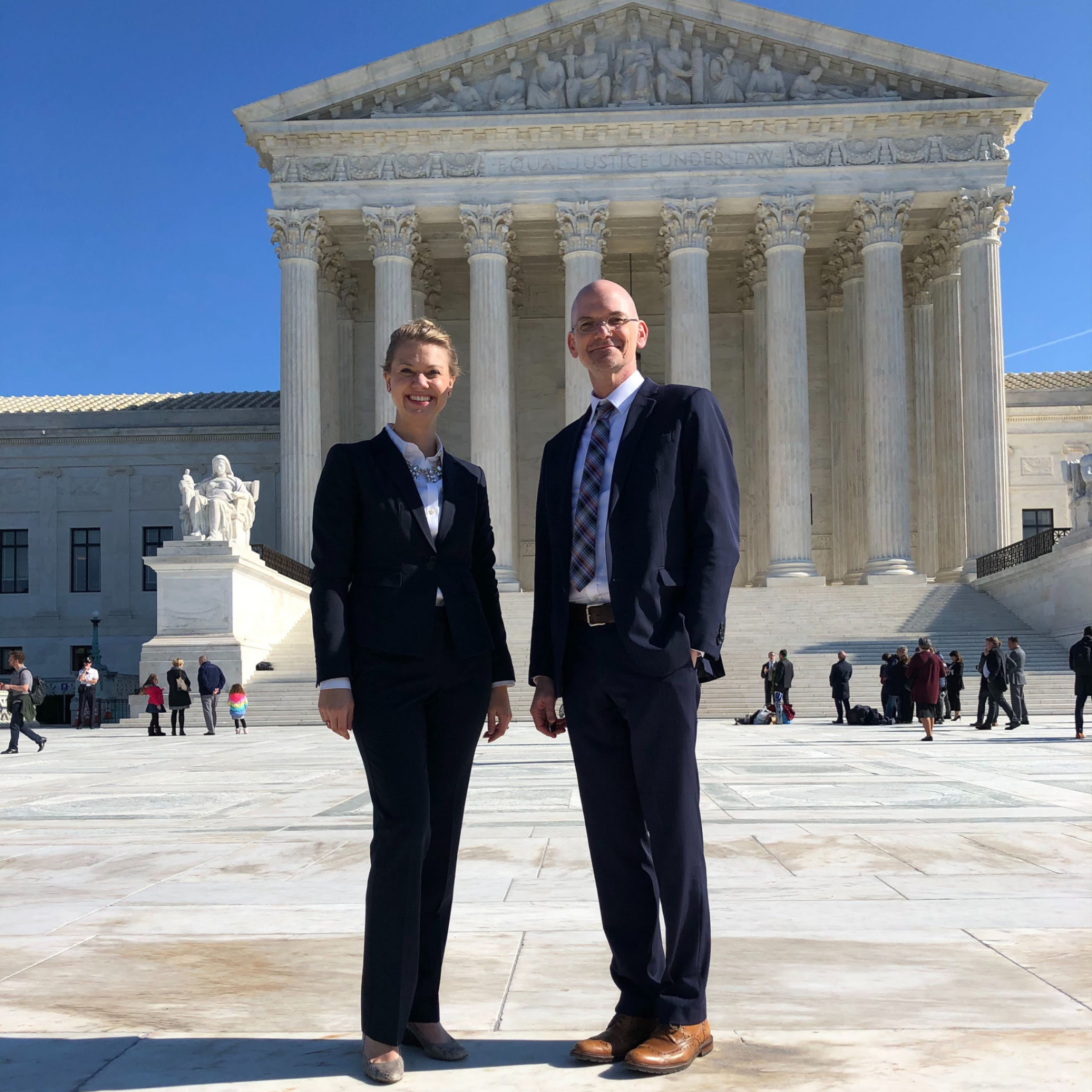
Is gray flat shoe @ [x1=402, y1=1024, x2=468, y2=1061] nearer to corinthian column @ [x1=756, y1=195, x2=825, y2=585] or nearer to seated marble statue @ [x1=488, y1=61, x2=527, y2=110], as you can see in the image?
corinthian column @ [x1=756, y1=195, x2=825, y2=585]

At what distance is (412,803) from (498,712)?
1.91 feet

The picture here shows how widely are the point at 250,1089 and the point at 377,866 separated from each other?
803mm

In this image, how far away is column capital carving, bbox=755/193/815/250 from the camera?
4372cm

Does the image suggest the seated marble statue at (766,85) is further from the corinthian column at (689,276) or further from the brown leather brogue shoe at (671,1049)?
the brown leather brogue shoe at (671,1049)

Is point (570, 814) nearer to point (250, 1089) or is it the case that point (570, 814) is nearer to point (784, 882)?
point (784, 882)

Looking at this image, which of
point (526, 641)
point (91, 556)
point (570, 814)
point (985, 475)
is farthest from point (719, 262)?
point (570, 814)

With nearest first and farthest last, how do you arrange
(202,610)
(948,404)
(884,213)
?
1. (202,610)
2. (884,213)
3. (948,404)

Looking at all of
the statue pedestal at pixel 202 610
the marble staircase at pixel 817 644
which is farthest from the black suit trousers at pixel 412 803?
the statue pedestal at pixel 202 610

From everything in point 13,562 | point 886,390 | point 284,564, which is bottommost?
point 284,564

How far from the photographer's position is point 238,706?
1056 inches

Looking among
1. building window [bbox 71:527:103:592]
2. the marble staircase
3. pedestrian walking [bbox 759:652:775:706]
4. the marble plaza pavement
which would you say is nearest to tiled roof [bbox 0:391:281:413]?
building window [bbox 71:527:103:592]

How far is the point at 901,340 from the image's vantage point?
43.5 m

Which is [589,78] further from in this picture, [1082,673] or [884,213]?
[1082,673]

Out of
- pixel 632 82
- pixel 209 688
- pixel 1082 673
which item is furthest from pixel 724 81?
pixel 1082 673
